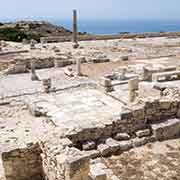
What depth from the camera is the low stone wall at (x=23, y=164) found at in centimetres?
698

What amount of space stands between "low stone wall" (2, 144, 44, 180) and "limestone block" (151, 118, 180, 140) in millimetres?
3915

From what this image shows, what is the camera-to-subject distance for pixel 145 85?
16156mm

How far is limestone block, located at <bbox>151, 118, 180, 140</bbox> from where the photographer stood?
9.20 m

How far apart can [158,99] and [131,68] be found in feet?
36.7

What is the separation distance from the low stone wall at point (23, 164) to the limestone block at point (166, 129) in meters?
3.92

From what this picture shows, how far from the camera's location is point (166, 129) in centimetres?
933

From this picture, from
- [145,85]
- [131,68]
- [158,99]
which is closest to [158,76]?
[145,85]

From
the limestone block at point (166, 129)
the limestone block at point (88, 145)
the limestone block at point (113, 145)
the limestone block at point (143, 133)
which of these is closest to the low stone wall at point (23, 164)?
the limestone block at point (88, 145)

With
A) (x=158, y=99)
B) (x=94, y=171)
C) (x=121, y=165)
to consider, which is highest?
(x=158, y=99)

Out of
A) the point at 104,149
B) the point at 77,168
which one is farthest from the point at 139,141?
the point at 77,168

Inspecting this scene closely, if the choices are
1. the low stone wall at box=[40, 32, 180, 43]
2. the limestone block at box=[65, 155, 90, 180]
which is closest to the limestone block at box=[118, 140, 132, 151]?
the limestone block at box=[65, 155, 90, 180]

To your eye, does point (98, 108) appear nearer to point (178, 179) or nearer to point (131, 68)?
point (178, 179)

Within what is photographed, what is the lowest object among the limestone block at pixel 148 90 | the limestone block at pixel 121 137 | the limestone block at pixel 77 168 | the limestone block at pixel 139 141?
the limestone block at pixel 139 141

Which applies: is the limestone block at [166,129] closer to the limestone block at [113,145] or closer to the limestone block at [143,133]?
the limestone block at [143,133]
